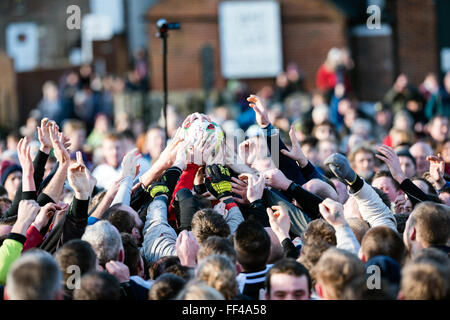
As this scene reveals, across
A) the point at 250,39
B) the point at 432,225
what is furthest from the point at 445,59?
the point at 432,225

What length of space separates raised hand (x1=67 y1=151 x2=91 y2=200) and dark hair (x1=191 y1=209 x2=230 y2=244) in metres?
0.76

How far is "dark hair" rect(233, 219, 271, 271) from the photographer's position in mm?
4918

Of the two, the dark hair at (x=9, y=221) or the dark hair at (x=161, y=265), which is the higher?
the dark hair at (x=9, y=221)

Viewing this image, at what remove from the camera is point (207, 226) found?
17.8ft

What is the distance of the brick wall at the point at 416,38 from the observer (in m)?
20.6

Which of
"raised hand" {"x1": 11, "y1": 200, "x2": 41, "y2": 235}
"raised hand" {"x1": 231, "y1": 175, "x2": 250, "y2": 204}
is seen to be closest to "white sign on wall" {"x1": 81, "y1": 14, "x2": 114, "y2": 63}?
"raised hand" {"x1": 231, "y1": 175, "x2": 250, "y2": 204}

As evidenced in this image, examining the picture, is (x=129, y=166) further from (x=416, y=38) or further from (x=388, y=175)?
(x=416, y=38)

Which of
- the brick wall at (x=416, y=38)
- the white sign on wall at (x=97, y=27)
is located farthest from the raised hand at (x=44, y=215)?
the white sign on wall at (x=97, y=27)

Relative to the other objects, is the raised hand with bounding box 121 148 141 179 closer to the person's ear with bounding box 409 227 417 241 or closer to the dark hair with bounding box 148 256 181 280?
the dark hair with bounding box 148 256 181 280

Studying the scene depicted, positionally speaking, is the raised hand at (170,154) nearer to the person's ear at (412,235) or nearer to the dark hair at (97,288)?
the person's ear at (412,235)

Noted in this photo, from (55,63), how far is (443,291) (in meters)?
24.3

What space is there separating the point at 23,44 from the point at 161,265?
2248 centimetres

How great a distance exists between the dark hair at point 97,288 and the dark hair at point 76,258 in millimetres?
274

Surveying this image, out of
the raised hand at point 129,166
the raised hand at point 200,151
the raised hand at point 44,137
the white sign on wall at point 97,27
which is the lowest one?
the raised hand at point 129,166
